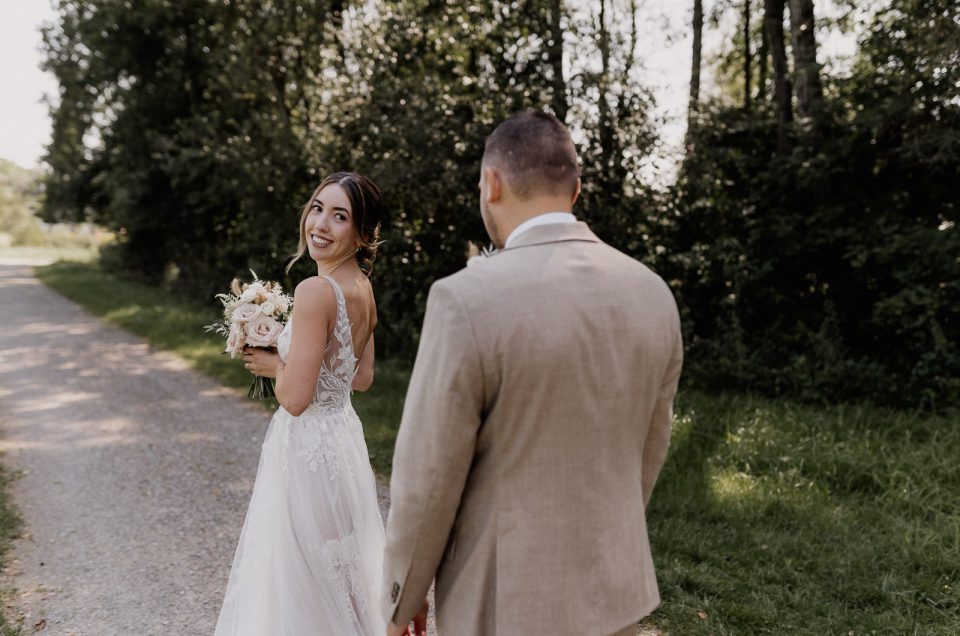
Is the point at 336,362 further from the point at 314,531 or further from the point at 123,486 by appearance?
the point at 123,486

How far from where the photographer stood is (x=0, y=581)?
449 centimetres

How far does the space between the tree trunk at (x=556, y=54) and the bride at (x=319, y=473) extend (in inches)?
264

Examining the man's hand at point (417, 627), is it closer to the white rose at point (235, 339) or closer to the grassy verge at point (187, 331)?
the white rose at point (235, 339)

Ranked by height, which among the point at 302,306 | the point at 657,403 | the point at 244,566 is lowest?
the point at 244,566

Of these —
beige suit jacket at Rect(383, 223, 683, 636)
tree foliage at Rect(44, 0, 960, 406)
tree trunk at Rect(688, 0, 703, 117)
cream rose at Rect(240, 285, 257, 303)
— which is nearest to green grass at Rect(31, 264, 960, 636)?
tree foliage at Rect(44, 0, 960, 406)

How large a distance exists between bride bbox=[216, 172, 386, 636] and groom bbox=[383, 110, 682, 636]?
1223mm

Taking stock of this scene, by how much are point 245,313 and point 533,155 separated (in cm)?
176

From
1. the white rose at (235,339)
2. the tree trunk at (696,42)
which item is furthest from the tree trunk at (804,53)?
the white rose at (235,339)

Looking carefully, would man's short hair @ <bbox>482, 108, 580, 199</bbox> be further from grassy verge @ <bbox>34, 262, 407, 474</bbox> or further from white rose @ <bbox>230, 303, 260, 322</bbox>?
grassy verge @ <bbox>34, 262, 407, 474</bbox>

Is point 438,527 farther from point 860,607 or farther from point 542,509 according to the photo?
point 860,607

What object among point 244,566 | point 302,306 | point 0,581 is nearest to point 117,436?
point 0,581

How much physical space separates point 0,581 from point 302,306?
10.8ft

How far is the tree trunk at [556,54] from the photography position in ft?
30.6

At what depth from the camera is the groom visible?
1592 mm
